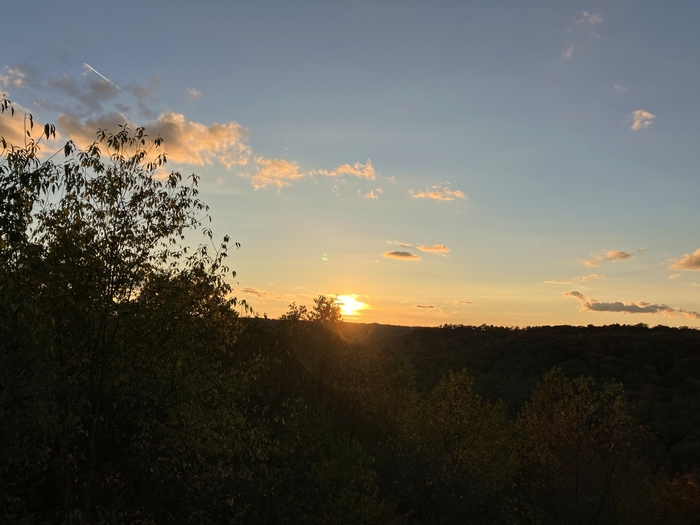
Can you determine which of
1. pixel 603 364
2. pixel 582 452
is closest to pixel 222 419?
pixel 582 452

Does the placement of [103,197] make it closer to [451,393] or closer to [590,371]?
[451,393]

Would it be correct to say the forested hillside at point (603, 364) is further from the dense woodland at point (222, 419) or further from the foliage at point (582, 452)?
the foliage at point (582, 452)

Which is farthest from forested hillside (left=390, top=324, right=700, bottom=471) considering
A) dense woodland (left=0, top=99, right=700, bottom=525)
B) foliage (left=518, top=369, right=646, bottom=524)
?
foliage (left=518, top=369, right=646, bottom=524)

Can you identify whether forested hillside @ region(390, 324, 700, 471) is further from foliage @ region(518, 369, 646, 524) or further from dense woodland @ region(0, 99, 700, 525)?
foliage @ region(518, 369, 646, 524)

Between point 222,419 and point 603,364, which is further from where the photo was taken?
point 603,364

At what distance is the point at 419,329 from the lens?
174m

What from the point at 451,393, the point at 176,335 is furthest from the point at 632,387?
the point at 176,335

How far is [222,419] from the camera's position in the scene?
70.7 ft

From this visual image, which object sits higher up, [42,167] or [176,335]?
[42,167]

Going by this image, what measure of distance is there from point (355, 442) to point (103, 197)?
22.8 metres

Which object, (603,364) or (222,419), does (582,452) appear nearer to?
(222,419)

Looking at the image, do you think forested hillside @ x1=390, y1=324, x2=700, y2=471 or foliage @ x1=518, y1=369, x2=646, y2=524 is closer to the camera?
foliage @ x1=518, y1=369, x2=646, y2=524

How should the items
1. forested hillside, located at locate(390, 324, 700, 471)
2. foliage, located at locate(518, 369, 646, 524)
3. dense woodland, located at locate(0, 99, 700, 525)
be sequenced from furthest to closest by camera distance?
forested hillside, located at locate(390, 324, 700, 471) → foliage, located at locate(518, 369, 646, 524) → dense woodland, located at locate(0, 99, 700, 525)

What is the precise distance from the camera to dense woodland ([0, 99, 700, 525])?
15.7 metres
